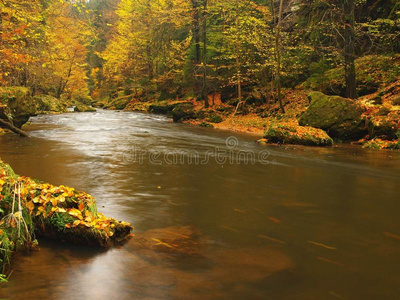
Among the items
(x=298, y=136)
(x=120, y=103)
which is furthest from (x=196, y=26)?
(x=120, y=103)

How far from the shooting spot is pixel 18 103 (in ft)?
44.0

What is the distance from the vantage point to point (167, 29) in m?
27.4

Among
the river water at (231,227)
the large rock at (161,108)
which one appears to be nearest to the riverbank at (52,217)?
the river water at (231,227)

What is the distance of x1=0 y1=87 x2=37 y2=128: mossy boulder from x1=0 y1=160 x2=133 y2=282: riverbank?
36.3 feet

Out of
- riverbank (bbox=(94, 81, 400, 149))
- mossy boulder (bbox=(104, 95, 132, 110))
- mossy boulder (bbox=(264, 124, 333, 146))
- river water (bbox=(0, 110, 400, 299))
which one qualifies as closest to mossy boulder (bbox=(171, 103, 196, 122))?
riverbank (bbox=(94, 81, 400, 149))

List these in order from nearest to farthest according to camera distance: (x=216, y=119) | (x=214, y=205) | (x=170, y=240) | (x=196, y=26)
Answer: (x=170, y=240) → (x=214, y=205) → (x=216, y=119) → (x=196, y=26)

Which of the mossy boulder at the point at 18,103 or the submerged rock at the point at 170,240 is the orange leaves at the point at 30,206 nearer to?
the submerged rock at the point at 170,240

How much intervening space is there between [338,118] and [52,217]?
12251 millimetres

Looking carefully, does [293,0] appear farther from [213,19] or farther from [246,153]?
[246,153]

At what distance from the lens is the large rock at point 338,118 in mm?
12922

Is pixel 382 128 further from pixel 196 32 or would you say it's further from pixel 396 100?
pixel 196 32

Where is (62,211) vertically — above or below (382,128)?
below

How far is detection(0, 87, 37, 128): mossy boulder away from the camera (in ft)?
42.8

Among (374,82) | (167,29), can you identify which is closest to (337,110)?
(374,82)
